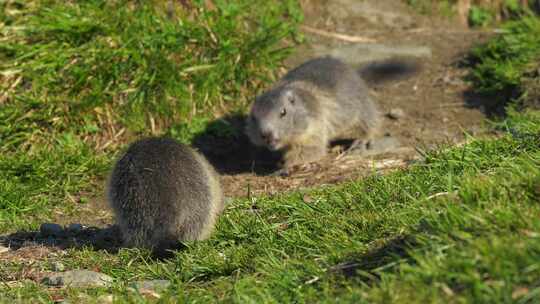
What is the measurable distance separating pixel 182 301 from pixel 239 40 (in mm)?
5877

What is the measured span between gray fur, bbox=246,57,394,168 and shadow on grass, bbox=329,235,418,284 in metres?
4.92

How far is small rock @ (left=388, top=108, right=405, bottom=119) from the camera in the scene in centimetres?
1019

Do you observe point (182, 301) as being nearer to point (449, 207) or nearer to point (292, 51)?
point (449, 207)

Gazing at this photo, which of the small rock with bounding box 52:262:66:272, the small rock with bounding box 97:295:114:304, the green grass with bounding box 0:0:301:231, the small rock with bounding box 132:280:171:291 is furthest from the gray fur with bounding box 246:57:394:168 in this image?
the small rock with bounding box 97:295:114:304

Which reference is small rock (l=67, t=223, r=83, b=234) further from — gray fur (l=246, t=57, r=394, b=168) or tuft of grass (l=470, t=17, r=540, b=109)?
tuft of grass (l=470, t=17, r=540, b=109)

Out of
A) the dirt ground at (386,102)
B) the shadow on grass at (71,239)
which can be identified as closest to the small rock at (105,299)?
the shadow on grass at (71,239)

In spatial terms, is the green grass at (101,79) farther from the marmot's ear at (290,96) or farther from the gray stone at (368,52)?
the gray stone at (368,52)

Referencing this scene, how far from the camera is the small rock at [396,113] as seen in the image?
10.2m

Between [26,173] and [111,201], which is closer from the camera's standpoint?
[111,201]

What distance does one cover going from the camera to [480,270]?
3605 millimetres

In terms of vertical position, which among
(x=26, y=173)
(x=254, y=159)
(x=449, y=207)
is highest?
(x=449, y=207)

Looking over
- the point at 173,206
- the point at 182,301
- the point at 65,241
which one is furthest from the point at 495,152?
the point at 65,241

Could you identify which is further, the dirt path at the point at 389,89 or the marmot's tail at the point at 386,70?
the marmot's tail at the point at 386,70

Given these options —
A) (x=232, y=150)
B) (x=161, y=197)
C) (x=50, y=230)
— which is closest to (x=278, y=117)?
(x=232, y=150)
